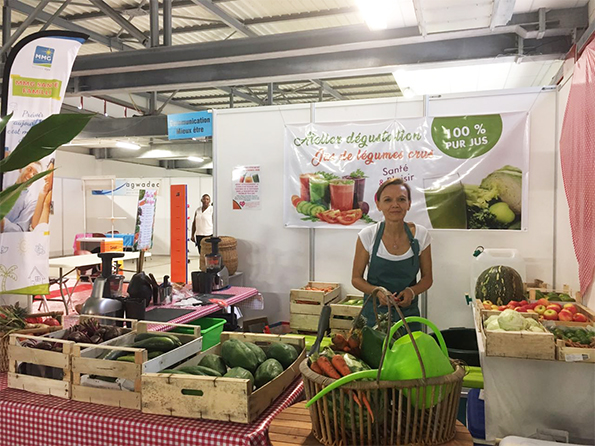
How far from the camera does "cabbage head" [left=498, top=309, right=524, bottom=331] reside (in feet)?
9.41

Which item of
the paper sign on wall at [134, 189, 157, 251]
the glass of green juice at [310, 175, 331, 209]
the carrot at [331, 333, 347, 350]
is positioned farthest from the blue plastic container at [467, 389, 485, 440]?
the paper sign on wall at [134, 189, 157, 251]

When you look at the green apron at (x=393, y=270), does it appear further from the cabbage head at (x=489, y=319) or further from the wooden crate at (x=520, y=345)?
the wooden crate at (x=520, y=345)

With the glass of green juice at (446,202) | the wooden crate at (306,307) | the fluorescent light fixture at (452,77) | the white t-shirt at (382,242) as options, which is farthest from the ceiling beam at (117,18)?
the white t-shirt at (382,242)

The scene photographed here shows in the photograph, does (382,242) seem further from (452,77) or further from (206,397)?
(452,77)

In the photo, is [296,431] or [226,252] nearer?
[296,431]

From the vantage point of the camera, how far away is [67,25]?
23.2 feet

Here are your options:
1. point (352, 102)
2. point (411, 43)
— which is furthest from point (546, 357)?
point (352, 102)

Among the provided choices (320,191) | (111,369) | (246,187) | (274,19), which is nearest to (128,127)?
(274,19)

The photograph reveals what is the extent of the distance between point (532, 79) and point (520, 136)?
193cm

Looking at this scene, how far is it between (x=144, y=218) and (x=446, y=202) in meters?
9.28

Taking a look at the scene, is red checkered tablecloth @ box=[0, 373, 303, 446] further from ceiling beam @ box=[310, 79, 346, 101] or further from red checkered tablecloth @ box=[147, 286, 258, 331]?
ceiling beam @ box=[310, 79, 346, 101]

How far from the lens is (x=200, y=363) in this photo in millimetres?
2215

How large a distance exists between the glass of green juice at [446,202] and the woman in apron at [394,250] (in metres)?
1.79

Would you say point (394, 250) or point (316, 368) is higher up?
point (394, 250)
